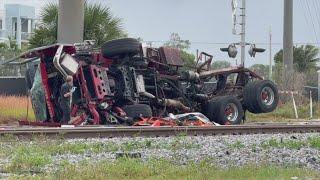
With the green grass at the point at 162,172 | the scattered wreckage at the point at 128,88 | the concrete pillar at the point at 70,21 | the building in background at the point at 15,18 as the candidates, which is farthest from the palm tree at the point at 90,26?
the building in background at the point at 15,18

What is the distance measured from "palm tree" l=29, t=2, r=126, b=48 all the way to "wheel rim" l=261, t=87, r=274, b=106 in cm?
1141

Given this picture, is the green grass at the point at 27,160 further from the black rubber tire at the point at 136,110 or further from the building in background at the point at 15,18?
the building in background at the point at 15,18

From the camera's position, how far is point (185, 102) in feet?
65.0

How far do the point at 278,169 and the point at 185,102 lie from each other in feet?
33.8

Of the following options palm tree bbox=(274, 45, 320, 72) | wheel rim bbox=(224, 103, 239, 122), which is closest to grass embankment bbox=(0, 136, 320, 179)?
wheel rim bbox=(224, 103, 239, 122)

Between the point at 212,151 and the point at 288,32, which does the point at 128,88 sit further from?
the point at 288,32

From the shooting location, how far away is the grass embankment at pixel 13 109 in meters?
22.7

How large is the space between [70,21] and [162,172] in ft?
58.7

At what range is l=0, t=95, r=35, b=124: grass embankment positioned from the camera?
2266 centimetres

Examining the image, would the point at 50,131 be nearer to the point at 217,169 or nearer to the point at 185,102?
the point at 217,169

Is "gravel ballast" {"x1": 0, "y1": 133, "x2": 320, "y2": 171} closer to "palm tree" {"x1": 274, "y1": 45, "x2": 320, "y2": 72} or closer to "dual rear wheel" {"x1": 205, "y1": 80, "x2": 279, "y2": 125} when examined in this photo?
"dual rear wheel" {"x1": 205, "y1": 80, "x2": 279, "y2": 125}

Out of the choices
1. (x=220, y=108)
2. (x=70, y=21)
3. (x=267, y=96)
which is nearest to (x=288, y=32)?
(x=70, y=21)

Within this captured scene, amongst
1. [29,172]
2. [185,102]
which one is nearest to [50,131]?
[29,172]

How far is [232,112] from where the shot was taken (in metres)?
20.2
